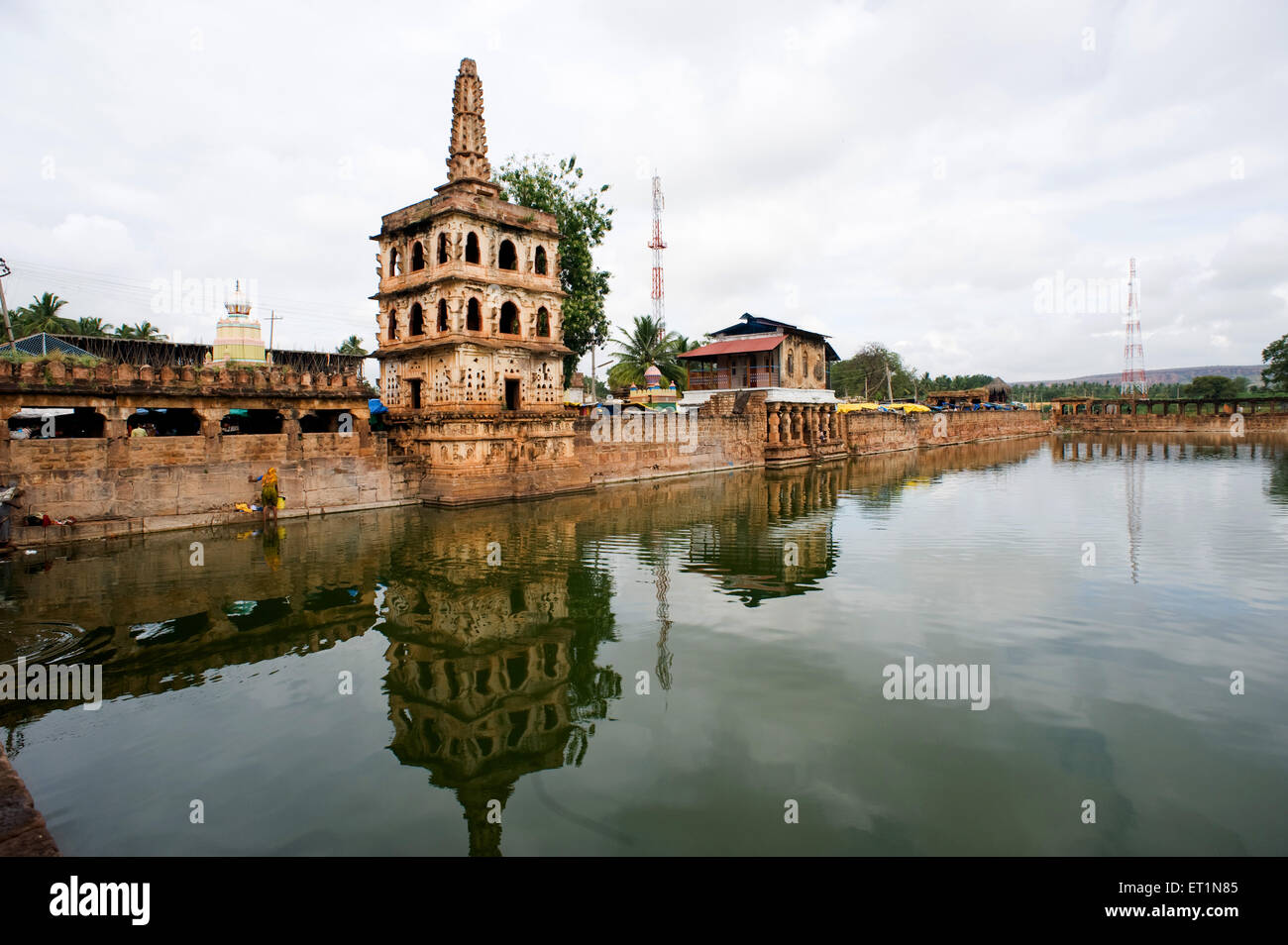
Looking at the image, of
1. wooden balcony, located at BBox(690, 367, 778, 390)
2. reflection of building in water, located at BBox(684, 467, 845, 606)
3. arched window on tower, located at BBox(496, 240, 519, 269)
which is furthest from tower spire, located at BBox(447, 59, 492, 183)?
wooden balcony, located at BBox(690, 367, 778, 390)

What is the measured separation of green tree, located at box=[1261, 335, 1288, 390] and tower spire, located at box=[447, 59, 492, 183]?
97.3m

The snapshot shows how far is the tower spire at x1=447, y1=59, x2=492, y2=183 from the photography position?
26562mm

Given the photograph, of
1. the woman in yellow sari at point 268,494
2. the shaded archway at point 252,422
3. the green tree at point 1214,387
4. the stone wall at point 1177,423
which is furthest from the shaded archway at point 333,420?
the green tree at point 1214,387

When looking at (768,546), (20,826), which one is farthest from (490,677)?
(768,546)

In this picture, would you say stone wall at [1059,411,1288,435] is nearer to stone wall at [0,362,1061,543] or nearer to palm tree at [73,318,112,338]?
stone wall at [0,362,1061,543]

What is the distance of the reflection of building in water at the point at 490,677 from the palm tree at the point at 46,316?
51.3 metres

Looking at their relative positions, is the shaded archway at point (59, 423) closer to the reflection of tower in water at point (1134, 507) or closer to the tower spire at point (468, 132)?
the tower spire at point (468, 132)

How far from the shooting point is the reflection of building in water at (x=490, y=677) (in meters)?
7.27

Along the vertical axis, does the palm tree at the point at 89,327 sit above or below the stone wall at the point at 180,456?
above

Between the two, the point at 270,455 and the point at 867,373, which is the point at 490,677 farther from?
the point at 867,373

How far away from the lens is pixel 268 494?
21.7m

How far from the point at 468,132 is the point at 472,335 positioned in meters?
8.07
